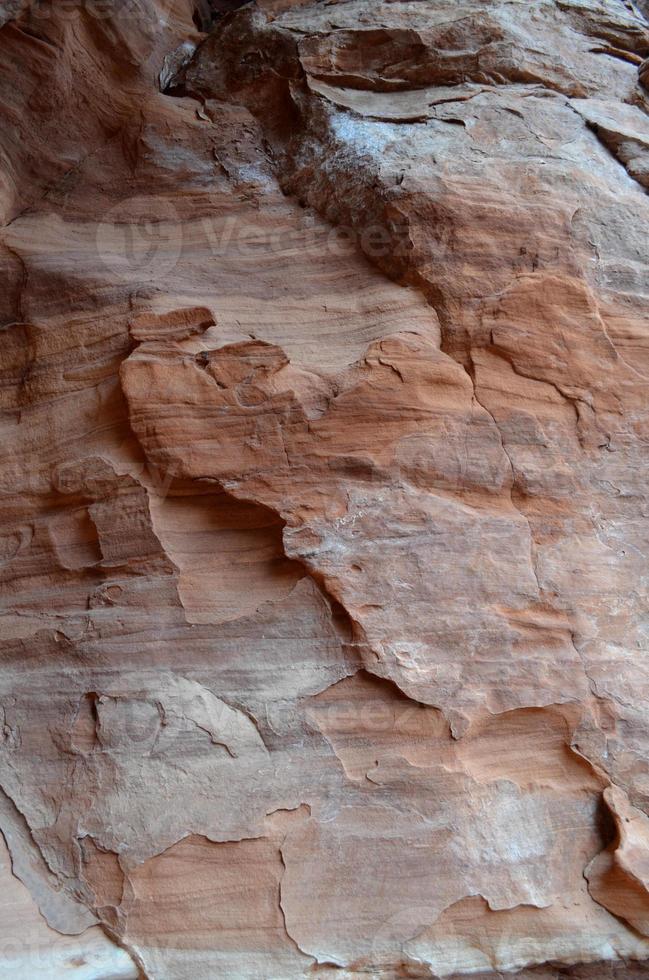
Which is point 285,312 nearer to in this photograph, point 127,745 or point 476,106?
point 476,106

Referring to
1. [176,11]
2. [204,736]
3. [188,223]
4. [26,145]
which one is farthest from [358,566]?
[176,11]

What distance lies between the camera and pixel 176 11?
4281 millimetres

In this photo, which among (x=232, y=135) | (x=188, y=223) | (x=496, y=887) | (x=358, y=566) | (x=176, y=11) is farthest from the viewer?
(x=176, y=11)

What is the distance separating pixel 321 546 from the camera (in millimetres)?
2828

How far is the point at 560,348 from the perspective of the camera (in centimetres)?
318

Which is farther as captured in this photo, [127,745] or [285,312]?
[285,312]

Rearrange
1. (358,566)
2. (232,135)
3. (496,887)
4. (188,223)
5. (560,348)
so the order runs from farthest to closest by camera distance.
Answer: (232,135), (188,223), (560,348), (358,566), (496,887)

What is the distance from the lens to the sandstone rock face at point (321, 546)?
2586 mm

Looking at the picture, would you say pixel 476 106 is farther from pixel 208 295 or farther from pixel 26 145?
pixel 26 145

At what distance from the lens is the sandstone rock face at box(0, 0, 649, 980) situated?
8.48ft

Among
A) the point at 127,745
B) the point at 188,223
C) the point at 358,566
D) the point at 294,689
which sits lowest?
the point at 127,745

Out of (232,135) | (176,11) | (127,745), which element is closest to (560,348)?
(232,135)

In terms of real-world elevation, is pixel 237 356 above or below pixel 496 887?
above

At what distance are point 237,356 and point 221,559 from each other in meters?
0.80
